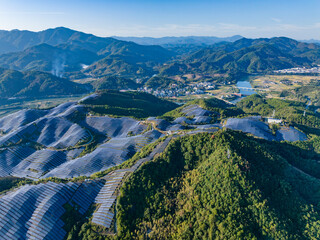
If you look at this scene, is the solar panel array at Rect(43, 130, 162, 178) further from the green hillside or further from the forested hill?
the green hillside

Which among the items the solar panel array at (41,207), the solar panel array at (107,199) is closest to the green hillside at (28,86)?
the solar panel array at (41,207)

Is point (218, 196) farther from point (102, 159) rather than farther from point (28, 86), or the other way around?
point (28, 86)

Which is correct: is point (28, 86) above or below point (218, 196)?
below

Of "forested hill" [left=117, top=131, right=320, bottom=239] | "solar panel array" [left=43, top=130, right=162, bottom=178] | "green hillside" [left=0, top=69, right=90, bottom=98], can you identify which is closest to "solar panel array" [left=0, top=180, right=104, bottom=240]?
"solar panel array" [left=43, top=130, right=162, bottom=178]

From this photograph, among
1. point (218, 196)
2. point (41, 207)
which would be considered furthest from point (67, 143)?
point (218, 196)

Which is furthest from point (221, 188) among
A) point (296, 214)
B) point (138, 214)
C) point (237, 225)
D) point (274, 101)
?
point (274, 101)

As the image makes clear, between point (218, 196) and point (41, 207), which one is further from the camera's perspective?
point (41, 207)

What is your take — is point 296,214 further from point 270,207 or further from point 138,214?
point 138,214

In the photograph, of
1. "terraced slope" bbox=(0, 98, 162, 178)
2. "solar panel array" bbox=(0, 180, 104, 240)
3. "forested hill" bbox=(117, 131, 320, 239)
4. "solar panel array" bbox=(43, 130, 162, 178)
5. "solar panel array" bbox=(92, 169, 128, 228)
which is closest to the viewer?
"forested hill" bbox=(117, 131, 320, 239)

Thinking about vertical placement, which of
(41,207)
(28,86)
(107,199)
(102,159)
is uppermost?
(107,199)
